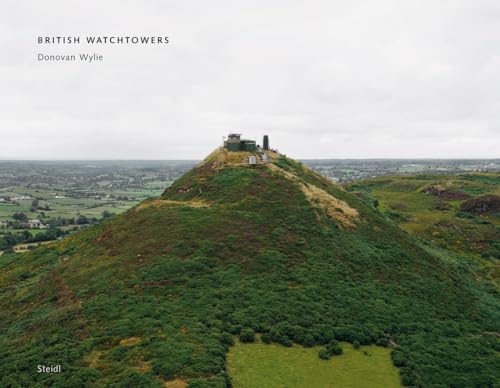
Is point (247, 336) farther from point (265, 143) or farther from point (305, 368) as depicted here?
point (265, 143)

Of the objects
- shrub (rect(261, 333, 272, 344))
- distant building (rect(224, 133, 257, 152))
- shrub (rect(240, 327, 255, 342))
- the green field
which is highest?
distant building (rect(224, 133, 257, 152))

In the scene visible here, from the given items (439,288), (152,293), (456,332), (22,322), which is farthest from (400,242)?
(22,322)

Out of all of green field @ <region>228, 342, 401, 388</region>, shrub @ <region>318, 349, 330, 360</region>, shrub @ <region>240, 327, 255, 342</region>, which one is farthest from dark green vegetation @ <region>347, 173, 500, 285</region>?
shrub @ <region>240, 327, 255, 342</region>

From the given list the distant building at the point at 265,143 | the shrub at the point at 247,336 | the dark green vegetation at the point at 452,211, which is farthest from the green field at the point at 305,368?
the distant building at the point at 265,143

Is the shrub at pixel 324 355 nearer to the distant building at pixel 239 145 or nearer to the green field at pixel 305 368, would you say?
the green field at pixel 305 368

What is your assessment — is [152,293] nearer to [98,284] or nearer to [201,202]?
[98,284]

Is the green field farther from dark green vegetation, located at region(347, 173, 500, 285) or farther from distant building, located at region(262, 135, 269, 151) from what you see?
→ distant building, located at region(262, 135, 269, 151)
